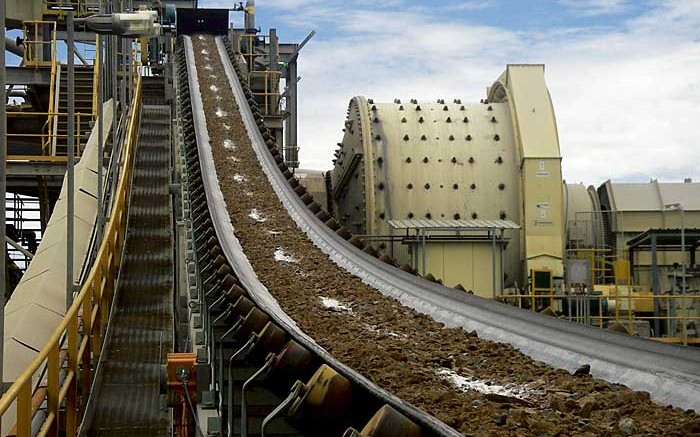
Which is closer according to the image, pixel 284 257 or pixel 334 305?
pixel 334 305

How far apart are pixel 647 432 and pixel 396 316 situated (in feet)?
10.6

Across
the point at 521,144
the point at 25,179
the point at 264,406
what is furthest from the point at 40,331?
the point at 25,179

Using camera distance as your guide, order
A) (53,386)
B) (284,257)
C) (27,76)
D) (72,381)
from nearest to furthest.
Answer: (53,386) → (72,381) → (284,257) → (27,76)

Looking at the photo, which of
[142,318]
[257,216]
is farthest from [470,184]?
[142,318]

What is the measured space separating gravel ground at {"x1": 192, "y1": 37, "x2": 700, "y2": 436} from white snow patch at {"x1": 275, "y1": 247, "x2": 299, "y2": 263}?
0.04ft

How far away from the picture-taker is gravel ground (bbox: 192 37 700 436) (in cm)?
348

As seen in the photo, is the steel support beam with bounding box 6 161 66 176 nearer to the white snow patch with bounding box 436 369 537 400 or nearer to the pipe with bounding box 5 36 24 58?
the pipe with bounding box 5 36 24 58

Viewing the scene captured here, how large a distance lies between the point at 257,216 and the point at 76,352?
13.9 ft

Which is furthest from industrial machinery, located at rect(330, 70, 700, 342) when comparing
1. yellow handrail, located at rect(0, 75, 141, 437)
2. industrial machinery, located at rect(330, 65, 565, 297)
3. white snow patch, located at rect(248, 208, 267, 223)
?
yellow handrail, located at rect(0, 75, 141, 437)

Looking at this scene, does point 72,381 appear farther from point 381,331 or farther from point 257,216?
point 257,216

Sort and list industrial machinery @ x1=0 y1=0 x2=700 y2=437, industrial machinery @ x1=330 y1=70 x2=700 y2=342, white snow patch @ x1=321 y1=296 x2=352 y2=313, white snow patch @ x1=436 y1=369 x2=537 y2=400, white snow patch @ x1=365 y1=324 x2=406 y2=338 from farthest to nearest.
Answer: industrial machinery @ x1=330 y1=70 x2=700 y2=342 < white snow patch @ x1=321 y1=296 x2=352 y2=313 < white snow patch @ x1=365 y1=324 x2=406 y2=338 < industrial machinery @ x1=0 y1=0 x2=700 y2=437 < white snow patch @ x1=436 y1=369 x2=537 y2=400

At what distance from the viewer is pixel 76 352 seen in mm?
7402

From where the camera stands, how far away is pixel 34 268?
1199 cm

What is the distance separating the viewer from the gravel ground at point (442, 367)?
348 centimetres
